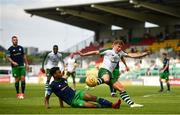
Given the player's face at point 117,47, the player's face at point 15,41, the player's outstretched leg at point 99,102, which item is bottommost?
the player's outstretched leg at point 99,102

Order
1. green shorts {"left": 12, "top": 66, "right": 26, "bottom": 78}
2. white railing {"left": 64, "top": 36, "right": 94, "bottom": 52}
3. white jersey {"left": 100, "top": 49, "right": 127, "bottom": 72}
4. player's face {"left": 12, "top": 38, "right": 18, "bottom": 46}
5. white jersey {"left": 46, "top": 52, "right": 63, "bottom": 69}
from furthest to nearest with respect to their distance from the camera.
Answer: white railing {"left": 64, "top": 36, "right": 94, "bottom": 52} → white jersey {"left": 46, "top": 52, "right": 63, "bottom": 69} → green shorts {"left": 12, "top": 66, "right": 26, "bottom": 78} → player's face {"left": 12, "top": 38, "right": 18, "bottom": 46} → white jersey {"left": 100, "top": 49, "right": 127, "bottom": 72}

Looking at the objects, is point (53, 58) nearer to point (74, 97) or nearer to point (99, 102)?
point (74, 97)

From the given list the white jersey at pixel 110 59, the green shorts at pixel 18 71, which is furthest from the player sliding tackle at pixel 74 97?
the green shorts at pixel 18 71

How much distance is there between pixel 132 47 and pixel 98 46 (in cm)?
711

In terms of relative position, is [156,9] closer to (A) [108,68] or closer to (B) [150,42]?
(B) [150,42]

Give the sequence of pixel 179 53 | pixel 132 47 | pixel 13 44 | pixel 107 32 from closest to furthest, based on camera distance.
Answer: pixel 13 44, pixel 179 53, pixel 132 47, pixel 107 32

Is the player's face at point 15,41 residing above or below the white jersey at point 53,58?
above

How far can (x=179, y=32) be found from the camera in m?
63.5

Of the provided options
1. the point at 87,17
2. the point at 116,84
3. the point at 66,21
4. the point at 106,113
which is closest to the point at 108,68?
the point at 116,84

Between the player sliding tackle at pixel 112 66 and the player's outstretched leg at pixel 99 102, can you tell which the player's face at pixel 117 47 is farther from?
the player's outstretched leg at pixel 99 102

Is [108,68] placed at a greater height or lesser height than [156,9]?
lesser

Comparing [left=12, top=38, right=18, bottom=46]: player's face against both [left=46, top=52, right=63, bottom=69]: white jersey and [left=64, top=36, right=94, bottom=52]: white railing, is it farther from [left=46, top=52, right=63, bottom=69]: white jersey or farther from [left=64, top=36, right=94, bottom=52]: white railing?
[left=64, top=36, right=94, bottom=52]: white railing

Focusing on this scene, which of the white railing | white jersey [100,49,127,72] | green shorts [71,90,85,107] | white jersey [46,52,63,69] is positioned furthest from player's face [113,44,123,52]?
the white railing

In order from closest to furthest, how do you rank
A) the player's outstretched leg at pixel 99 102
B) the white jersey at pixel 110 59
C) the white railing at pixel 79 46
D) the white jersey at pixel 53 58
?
the player's outstretched leg at pixel 99 102 < the white jersey at pixel 110 59 < the white jersey at pixel 53 58 < the white railing at pixel 79 46
